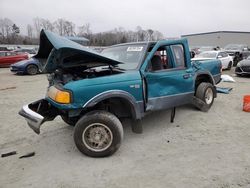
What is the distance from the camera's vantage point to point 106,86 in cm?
376

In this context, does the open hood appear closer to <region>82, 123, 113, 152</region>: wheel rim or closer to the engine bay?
the engine bay

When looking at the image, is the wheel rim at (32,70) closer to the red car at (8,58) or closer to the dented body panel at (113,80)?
the red car at (8,58)

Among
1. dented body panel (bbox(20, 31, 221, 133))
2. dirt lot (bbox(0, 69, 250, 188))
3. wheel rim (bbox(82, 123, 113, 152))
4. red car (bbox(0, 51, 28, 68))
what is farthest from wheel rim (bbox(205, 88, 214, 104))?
red car (bbox(0, 51, 28, 68))

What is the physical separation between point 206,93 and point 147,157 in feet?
10.3

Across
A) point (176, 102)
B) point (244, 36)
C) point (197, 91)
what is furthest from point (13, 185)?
point (244, 36)

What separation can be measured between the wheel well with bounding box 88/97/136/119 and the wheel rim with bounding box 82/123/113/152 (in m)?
0.43

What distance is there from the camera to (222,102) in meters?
7.07

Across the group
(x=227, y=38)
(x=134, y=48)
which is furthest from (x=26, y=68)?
(x=227, y=38)

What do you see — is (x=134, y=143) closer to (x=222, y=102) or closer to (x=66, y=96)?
(x=66, y=96)

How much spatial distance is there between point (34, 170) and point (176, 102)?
9.46ft

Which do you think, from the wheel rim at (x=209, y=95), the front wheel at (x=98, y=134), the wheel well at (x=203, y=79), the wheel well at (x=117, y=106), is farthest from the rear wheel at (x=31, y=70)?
the front wheel at (x=98, y=134)

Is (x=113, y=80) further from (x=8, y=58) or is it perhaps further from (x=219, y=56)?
(x=8, y=58)

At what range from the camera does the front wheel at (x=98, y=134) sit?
12.1 ft

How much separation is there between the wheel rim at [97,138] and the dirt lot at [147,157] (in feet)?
0.62
